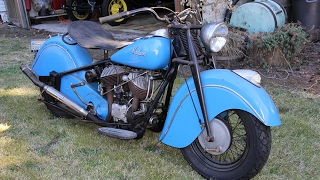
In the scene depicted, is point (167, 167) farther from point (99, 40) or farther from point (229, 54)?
point (229, 54)

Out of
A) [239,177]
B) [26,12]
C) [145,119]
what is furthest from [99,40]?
[26,12]

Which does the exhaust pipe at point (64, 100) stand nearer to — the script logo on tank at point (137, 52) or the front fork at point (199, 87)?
the script logo on tank at point (137, 52)

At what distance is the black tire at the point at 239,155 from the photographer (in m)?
2.08

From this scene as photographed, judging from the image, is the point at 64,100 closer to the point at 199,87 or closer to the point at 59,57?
the point at 59,57

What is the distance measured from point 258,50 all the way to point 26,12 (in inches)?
239

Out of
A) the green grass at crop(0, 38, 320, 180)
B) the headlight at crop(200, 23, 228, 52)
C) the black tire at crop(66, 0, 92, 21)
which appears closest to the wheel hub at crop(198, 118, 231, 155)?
the green grass at crop(0, 38, 320, 180)

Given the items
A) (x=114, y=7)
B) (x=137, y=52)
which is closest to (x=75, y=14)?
(x=114, y=7)

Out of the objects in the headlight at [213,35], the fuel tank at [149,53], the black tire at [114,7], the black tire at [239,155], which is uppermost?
the headlight at [213,35]

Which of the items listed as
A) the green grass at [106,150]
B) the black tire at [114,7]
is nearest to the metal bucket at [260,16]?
the green grass at [106,150]

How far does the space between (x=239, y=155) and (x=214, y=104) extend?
1.26 ft

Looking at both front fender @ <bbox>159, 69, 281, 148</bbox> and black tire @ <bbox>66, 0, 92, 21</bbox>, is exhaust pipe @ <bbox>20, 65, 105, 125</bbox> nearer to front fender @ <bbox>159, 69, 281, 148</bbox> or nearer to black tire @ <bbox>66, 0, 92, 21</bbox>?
front fender @ <bbox>159, 69, 281, 148</bbox>

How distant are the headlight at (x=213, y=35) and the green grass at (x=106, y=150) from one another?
2.93ft

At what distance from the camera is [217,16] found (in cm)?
570

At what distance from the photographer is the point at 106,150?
2.75 m
